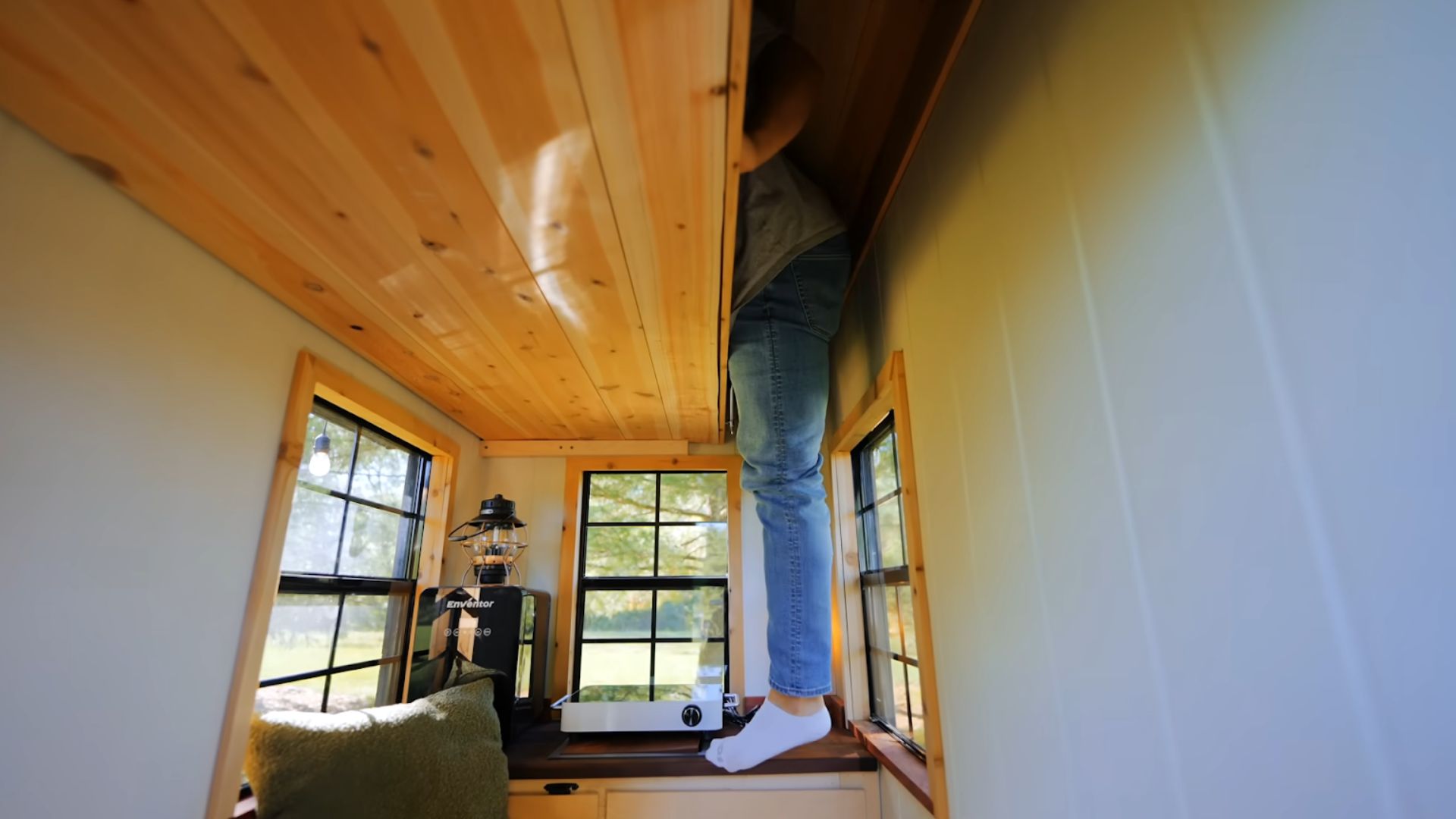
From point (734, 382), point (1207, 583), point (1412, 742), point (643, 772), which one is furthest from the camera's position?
point (643, 772)

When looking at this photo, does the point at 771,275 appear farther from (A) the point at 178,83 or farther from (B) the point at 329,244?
(A) the point at 178,83

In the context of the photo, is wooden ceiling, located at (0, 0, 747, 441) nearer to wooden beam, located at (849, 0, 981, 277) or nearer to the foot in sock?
wooden beam, located at (849, 0, 981, 277)

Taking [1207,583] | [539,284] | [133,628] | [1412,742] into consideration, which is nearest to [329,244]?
[539,284]

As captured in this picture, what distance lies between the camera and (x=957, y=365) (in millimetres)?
1209

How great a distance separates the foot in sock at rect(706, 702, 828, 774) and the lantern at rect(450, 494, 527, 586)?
1148mm

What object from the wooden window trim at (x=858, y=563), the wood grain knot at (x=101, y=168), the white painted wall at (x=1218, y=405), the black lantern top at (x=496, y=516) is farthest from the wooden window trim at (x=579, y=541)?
the wood grain knot at (x=101, y=168)

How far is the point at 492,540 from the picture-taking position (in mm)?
2832

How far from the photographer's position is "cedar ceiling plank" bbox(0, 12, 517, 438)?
3.02 feet

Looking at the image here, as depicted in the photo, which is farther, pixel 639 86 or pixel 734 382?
pixel 734 382

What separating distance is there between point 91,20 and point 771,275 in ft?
4.04

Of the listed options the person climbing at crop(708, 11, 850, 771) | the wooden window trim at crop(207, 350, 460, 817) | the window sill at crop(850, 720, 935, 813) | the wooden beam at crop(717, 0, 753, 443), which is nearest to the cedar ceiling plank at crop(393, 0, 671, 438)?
the wooden beam at crop(717, 0, 753, 443)

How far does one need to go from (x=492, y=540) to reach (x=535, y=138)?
218 cm

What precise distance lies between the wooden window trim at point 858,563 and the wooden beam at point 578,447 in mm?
916

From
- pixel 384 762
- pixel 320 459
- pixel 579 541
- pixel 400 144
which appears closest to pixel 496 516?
pixel 579 541
